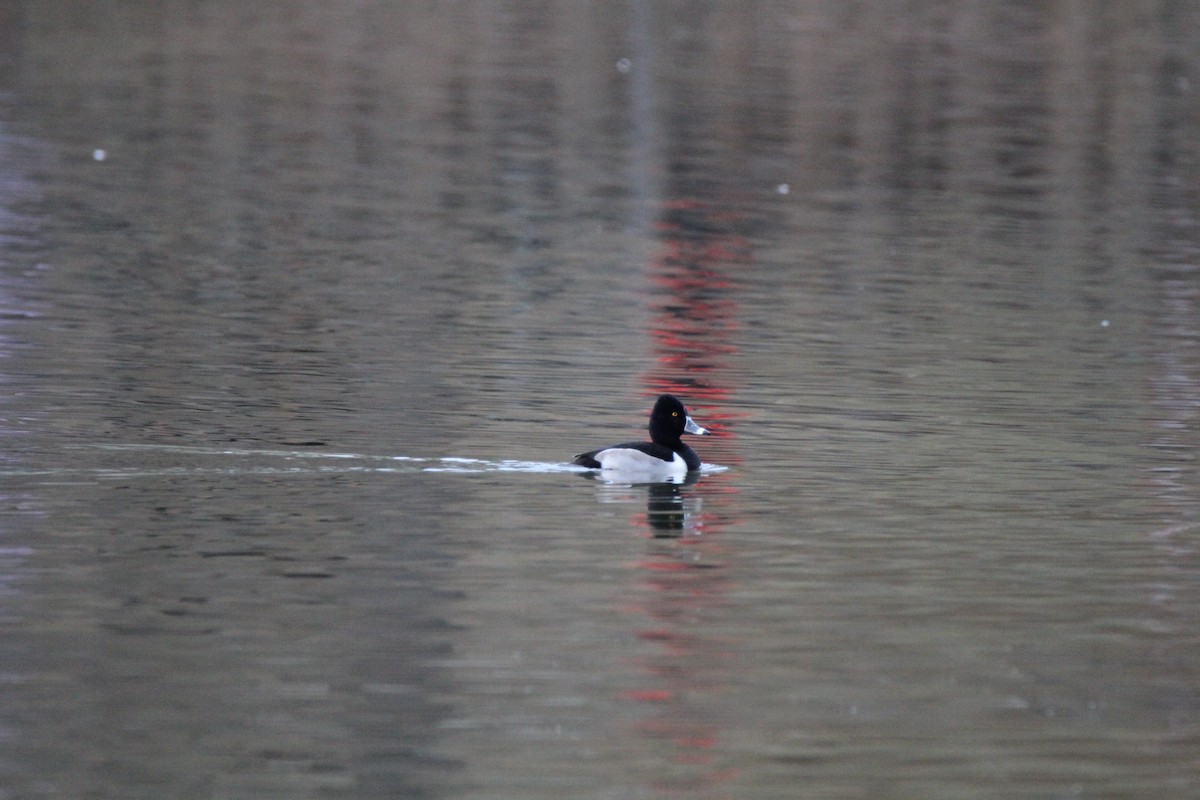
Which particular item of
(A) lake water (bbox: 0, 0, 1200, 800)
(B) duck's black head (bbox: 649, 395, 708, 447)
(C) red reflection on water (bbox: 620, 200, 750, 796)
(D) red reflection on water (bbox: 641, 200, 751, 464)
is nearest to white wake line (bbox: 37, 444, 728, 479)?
(A) lake water (bbox: 0, 0, 1200, 800)

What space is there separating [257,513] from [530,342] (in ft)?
23.5

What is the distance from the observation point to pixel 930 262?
1031 inches

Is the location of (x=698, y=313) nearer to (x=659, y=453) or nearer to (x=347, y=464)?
(x=659, y=453)

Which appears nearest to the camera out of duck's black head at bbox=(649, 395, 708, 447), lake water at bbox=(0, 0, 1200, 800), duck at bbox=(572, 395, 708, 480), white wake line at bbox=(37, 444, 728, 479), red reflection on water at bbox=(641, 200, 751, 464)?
lake water at bbox=(0, 0, 1200, 800)

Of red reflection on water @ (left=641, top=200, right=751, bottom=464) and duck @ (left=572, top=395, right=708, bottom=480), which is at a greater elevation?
red reflection on water @ (left=641, top=200, right=751, bottom=464)

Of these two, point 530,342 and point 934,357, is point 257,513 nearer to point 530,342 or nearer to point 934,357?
point 530,342

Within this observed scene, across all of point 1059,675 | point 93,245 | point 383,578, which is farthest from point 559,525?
point 93,245

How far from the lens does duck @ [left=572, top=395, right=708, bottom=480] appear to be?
14.8m

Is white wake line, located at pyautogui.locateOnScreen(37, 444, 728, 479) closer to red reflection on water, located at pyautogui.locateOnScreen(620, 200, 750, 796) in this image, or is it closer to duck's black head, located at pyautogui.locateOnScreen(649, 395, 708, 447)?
duck's black head, located at pyautogui.locateOnScreen(649, 395, 708, 447)

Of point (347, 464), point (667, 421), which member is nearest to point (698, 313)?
point (667, 421)

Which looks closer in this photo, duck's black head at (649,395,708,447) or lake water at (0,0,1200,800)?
lake water at (0,0,1200,800)

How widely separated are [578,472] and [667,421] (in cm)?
80

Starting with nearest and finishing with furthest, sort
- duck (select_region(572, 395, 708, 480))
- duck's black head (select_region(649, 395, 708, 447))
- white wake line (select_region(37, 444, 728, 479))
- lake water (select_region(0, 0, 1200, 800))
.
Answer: lake water (select_region(0, 0, 1200, 800))
white wake line (select_region(37, 444, 728, 479))
duck (select_region(572, 395, 708, 480))
duck's black head (select_region(649, 395, 708, 447))

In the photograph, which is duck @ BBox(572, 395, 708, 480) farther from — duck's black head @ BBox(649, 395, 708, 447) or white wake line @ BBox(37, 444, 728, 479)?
white wake line @ BBox(37, 444, 728, 479)
